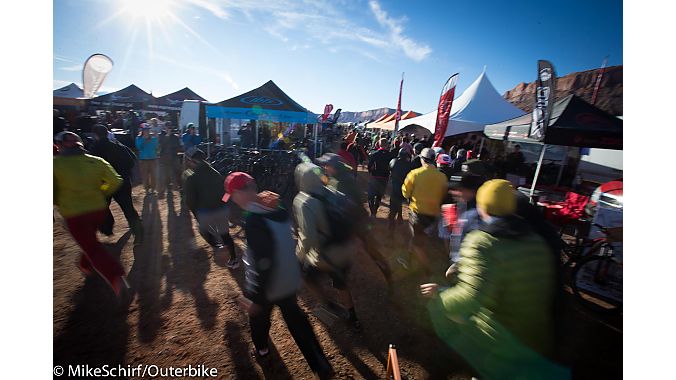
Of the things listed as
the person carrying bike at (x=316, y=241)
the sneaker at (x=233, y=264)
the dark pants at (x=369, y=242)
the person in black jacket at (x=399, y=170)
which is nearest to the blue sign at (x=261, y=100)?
the person in black jacket at (x=399, y=170)

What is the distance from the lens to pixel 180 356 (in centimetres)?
252

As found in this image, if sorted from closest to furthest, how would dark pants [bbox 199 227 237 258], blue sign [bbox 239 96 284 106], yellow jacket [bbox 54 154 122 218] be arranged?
yellow jacket [bbox 54 154 122 218] → dark pants [bbox 199 227 237 258] → blue sign [bbox 239 96 284 106]

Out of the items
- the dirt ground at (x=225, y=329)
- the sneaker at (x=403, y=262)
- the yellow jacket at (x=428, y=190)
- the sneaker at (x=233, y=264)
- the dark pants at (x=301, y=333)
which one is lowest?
the dirt ground at (x=225, y=329)

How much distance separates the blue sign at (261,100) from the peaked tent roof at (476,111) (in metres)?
6.62

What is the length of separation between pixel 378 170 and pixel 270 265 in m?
4.24

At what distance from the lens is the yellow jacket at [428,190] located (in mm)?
3531

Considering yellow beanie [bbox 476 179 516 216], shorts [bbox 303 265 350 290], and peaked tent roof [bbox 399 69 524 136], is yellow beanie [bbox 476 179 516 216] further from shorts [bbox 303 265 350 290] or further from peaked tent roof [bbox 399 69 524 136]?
peaked tent roof [bbox 399 69 524 136]

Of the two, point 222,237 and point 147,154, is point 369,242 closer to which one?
point 222,237

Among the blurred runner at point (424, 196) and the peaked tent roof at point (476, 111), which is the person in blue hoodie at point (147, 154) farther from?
the peaked tent roof at point (476, 111)

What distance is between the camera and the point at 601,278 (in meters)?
3.35

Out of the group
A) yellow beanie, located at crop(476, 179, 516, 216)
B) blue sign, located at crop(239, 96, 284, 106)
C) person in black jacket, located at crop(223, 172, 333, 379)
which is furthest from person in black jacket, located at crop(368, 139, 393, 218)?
blue sign, located at crop(239, 96, 284, 106)

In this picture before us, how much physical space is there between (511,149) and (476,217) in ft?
39.6

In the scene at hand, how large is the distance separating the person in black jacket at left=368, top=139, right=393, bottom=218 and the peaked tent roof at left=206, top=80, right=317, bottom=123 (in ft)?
15.0

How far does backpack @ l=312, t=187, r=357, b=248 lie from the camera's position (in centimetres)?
242
